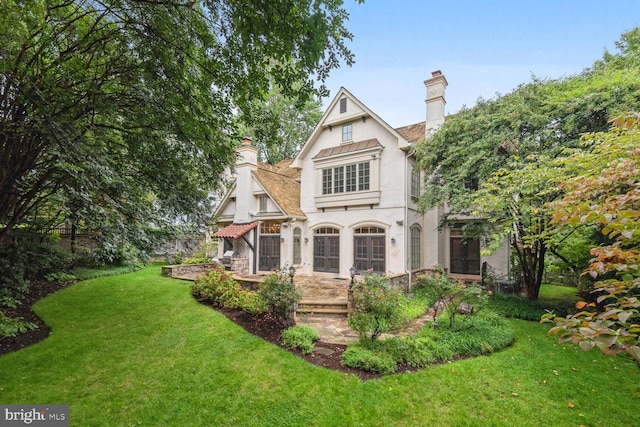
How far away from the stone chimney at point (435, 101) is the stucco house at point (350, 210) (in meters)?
0.04

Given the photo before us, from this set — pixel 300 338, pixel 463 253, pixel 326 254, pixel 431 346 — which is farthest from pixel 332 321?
pixel 463 253

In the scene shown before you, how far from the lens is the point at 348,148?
543 inches

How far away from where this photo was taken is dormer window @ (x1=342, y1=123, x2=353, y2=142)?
1402cm

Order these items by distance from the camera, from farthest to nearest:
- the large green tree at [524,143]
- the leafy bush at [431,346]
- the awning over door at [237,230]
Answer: the awning over door at [237,230], the large green tree at [524,143], the leafy bush at [431,346]

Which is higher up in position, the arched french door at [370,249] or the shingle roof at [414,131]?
the shingle roof at [414,131]

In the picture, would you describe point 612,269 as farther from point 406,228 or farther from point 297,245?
point 297,245

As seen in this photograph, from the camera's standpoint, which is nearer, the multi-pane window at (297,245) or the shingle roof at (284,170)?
the multi-pane window at (297,245)

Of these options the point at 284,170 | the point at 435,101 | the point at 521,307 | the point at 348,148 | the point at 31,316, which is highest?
the point at 435,101

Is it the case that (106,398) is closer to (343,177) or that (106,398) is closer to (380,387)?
(380,387)

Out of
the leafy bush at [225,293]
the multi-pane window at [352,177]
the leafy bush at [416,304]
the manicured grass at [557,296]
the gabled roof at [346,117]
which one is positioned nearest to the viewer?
the leafy bush at [225,293]

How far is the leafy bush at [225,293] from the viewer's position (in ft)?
26.2

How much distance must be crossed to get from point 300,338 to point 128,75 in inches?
270

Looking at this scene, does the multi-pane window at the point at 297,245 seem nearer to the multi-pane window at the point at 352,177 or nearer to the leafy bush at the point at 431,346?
the multi-pane window at the point at 352,177

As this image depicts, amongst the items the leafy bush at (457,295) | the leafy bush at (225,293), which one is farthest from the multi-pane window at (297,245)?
the leafy bush at (457,295)
